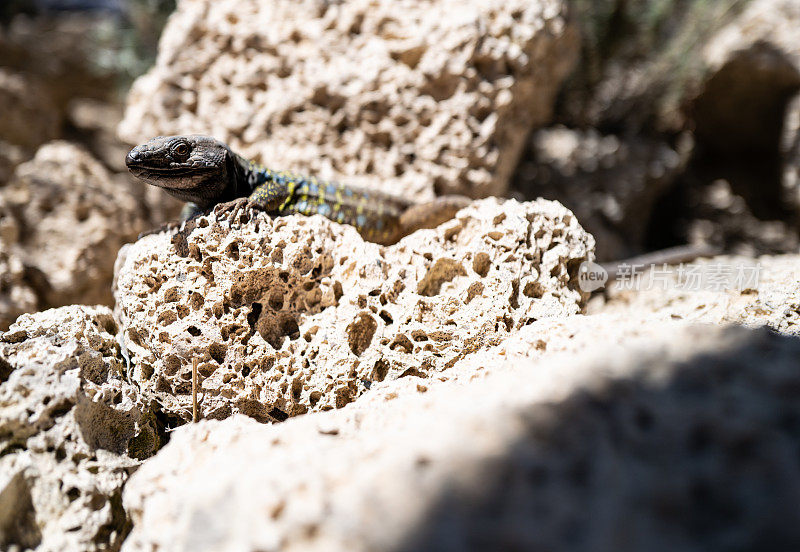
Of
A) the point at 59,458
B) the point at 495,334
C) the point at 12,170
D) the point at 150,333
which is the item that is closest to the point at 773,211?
the point at 495,334

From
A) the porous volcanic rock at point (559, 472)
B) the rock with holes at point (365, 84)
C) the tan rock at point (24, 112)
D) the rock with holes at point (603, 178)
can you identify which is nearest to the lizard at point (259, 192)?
the rock with holes at point (365, 84)

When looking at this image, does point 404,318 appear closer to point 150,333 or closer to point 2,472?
point 150,333

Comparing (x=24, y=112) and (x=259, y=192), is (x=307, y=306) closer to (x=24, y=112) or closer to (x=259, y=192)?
(x=259, y=192)

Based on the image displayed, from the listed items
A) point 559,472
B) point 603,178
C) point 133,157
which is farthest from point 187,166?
point 603,178

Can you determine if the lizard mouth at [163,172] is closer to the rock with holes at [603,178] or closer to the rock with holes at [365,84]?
the rock with holes at [365,84]

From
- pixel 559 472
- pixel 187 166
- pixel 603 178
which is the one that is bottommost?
pixel 603 178

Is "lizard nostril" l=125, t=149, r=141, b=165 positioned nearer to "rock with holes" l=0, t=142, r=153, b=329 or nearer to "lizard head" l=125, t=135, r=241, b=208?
"lizard head" l=125, t=135, r=241, b=208

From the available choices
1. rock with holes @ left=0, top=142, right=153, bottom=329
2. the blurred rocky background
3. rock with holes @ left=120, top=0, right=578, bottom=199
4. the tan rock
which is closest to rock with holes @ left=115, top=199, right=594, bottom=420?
the blurred rocky background
